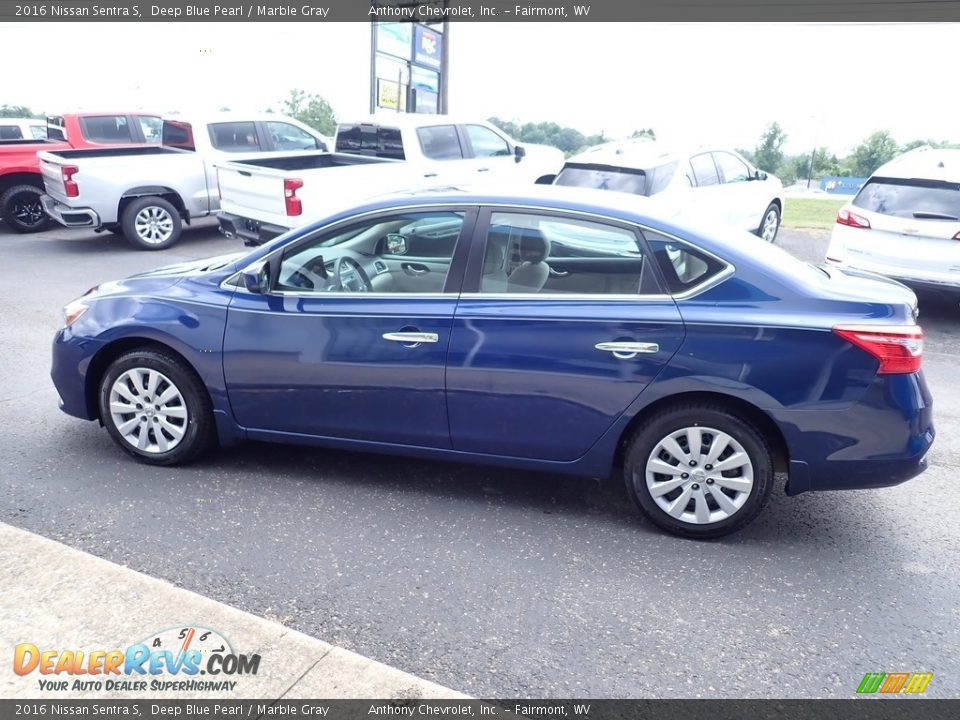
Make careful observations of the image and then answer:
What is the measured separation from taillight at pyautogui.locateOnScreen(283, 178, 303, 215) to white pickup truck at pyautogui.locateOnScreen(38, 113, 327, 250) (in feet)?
10.2

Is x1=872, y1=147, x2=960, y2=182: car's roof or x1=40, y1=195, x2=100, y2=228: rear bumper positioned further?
x1=40, y1=195, x2=100, y2=228: rear bumper

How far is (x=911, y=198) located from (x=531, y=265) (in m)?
6.09

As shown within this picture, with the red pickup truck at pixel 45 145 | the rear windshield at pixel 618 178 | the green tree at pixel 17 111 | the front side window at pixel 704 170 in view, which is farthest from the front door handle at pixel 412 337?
the green tree at pixel 17 111

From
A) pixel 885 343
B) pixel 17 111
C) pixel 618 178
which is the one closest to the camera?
pixel 885 343

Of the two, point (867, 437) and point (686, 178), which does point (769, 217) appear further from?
point (867, 437)

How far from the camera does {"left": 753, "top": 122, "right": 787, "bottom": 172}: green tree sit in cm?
1919

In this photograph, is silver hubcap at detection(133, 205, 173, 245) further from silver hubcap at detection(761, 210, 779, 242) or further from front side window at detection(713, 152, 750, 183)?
silver hubcap at detection(761, 210, 779, 242)

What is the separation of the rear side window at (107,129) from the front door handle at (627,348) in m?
12.3

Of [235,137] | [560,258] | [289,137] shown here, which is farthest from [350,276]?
[289,137]

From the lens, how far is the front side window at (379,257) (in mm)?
4258

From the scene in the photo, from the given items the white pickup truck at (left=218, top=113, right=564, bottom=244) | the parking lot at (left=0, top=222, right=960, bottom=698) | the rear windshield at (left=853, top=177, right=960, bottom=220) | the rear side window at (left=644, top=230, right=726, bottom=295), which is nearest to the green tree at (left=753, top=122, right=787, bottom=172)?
the white pickup truck at (left=218, top=113, right=564, bottom=244)

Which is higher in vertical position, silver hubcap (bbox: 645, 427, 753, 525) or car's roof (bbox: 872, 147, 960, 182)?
car's roof (bbox: 872, 147, 960, 182)

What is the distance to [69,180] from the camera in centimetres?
1106
